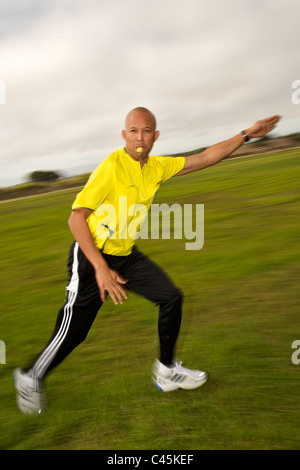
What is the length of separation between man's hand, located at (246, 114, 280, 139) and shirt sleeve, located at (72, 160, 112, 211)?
1.69 m

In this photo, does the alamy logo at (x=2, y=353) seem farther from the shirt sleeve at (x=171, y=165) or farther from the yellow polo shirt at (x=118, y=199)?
the shirt sleeve at (x=171, y=165)

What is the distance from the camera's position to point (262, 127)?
14.5 feet

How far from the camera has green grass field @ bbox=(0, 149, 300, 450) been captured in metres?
3.29

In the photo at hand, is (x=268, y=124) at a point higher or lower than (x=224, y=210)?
higher

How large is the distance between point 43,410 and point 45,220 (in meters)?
14.8

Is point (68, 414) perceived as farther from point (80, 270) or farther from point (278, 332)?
point (278, 332)

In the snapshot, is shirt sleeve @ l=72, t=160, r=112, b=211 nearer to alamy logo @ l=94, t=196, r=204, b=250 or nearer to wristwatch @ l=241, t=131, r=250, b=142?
alamy logo @ l=94, t=196, r=204, b=250

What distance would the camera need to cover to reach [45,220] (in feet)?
59.3

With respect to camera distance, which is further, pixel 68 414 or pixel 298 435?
pixel 68 414

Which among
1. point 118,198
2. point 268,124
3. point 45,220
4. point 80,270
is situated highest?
point 268,124

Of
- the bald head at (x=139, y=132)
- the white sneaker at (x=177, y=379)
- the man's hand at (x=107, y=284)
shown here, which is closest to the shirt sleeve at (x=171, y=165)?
the bald head at (x=139, y=132)

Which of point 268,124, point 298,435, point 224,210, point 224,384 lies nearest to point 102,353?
point 224,384
